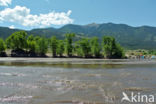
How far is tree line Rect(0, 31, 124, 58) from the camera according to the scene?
80375mm

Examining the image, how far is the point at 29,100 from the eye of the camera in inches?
376

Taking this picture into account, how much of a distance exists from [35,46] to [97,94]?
77.0m

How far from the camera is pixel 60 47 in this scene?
80.4m

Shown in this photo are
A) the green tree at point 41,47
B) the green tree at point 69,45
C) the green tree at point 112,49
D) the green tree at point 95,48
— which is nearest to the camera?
the green tree at point 41,47

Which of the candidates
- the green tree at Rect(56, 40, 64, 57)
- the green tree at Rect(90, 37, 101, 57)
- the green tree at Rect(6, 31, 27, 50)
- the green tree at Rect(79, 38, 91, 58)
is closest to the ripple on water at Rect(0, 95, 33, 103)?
the green tree at Rect(56, 40, 64, 57)

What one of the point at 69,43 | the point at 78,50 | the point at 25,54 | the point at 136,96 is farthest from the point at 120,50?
the point at 136,96

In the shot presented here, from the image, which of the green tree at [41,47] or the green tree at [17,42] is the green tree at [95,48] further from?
the green tree at [17,42]

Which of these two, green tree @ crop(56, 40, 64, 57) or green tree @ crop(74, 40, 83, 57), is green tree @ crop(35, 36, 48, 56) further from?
green tree @ crop(74, 40, 83, 57)

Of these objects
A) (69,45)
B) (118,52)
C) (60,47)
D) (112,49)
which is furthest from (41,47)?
(118,52)

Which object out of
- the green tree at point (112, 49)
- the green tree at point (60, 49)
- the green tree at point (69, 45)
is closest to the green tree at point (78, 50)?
the green tree at point (69, 45)

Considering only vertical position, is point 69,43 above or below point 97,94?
above

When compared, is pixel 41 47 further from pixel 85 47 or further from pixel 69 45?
pixel 85 47

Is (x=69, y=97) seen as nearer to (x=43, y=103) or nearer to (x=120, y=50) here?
(x=43, y=103)

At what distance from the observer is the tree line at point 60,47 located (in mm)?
80375
